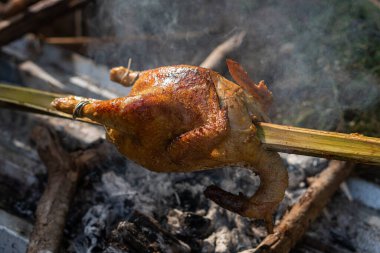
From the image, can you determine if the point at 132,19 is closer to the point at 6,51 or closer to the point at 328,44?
the point at 6,51

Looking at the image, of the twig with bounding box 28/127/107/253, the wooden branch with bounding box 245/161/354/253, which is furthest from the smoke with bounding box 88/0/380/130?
the twig with bounding box 28/127/107/253

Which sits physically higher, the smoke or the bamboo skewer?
the smoke

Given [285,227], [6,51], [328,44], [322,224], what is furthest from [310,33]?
[6,51]

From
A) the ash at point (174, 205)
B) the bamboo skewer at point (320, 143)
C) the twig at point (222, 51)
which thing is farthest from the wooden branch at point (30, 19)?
the bamboo skewer at point (320, 143)

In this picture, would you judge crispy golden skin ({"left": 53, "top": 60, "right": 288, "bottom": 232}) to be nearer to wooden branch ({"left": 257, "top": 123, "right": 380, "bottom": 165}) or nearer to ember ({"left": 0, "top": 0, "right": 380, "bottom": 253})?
ember ({"left": 0, "top": 0, "right": 380, "bottom": 253})

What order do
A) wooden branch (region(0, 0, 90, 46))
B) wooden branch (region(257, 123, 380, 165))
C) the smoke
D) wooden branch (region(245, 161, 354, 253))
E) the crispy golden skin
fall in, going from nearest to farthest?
wooden branch (region(257, 123, 380, 165)) < the crispy golden skin < wooden branch (region(245, 161, 354, 253)) < the smoke < wooden branch (region(0, 0, 90, 46))
